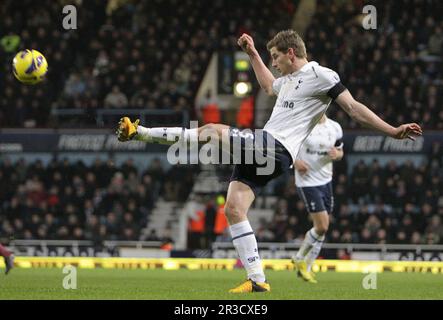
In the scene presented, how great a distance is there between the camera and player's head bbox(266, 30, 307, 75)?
9984 mm

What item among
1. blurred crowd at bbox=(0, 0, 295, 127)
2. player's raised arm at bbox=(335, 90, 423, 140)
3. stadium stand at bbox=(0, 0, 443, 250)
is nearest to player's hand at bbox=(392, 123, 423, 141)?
player's raised arm at bbox=(335, 90, 423, 140)

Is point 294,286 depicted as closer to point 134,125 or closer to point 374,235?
point 134,125

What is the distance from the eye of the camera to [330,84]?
9.85m

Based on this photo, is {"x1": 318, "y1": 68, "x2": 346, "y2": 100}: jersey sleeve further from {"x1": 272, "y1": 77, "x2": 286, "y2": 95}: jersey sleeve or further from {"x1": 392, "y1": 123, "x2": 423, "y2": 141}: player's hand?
{"x1": 392, "y1": 123, "x2": 423, "y2": 141}: player's hand

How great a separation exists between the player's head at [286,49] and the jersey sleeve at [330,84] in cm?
35

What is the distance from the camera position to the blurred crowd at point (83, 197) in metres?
23.9

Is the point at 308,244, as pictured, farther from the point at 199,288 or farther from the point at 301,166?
the point at 199,288

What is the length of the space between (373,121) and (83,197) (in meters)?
16.3

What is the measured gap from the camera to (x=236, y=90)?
1058 inches

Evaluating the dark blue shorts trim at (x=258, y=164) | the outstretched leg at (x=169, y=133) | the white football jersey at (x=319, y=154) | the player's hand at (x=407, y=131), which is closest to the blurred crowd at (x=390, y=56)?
the white football jersey at (x=319, y=154)

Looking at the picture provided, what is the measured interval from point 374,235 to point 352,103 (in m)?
12.7

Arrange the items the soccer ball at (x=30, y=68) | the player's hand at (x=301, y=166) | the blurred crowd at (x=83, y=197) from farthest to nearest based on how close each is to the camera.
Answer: the blurred crowd at (x=83, y=197), the player's hand at (x=301, y=166), the soccer ball at (x=30, y=68)

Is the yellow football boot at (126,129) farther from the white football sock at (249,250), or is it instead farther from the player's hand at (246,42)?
the player's hand at (246,42)

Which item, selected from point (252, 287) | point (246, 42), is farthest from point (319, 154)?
point (252, 287)
